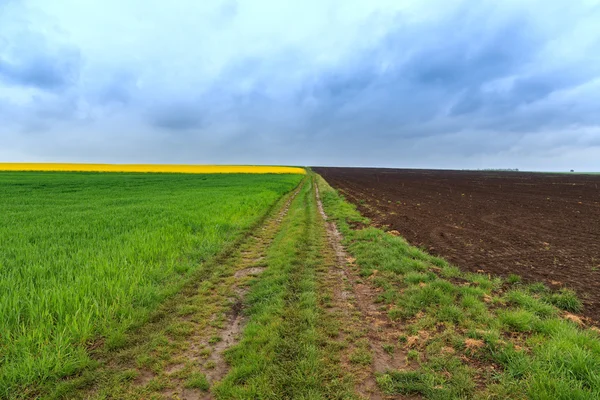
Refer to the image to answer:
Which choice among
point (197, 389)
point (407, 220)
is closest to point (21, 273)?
point (197, 389)

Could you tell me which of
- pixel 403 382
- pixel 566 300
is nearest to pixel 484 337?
pixel 403 382

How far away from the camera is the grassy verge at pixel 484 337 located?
343cm

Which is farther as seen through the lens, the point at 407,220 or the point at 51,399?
the point at 407,220

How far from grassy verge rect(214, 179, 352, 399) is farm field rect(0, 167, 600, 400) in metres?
0.02

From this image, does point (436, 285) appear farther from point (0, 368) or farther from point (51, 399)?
point (0, 368)

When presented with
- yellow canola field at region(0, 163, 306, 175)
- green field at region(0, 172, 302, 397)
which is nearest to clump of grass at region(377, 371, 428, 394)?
green field at region(0, 172, 302, 397)

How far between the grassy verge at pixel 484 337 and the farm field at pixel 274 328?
2 cm

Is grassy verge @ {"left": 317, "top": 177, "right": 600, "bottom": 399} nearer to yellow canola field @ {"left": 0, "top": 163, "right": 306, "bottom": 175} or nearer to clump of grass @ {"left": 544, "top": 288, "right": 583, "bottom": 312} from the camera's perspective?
clump of grass @ {"left": 544, "top": 288, "right": 583, "bottom": 312}

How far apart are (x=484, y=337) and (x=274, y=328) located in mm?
3383

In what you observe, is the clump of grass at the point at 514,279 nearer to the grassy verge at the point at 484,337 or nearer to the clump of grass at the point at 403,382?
the grassy verge at the point at 484,337

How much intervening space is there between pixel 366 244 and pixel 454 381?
6305mm

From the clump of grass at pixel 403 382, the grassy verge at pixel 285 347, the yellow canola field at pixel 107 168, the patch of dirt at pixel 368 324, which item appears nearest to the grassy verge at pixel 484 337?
the clump of grass at pixel 403 382

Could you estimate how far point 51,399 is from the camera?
3.28 metres

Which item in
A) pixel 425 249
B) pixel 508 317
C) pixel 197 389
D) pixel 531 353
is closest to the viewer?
pixel 197 389
